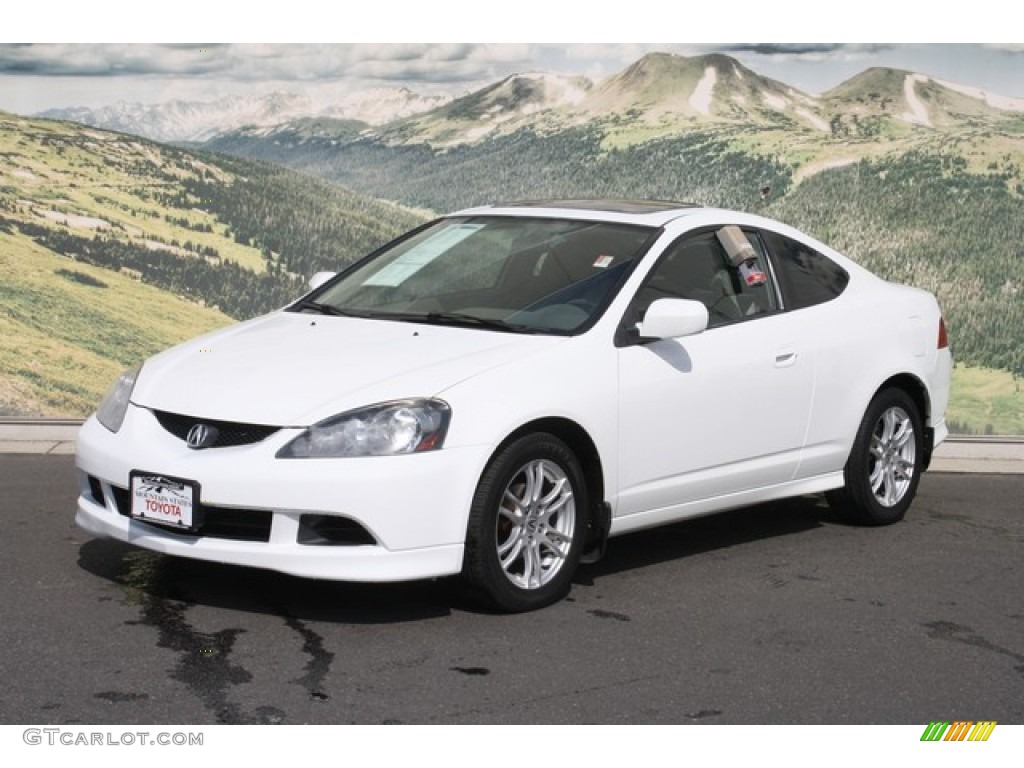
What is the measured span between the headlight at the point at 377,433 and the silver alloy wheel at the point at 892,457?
289 cm

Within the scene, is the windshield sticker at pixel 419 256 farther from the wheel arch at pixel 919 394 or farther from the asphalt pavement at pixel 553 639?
the wheel arch at pixel 919 394

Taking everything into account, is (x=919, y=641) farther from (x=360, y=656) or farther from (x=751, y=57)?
(x=751, y=57)

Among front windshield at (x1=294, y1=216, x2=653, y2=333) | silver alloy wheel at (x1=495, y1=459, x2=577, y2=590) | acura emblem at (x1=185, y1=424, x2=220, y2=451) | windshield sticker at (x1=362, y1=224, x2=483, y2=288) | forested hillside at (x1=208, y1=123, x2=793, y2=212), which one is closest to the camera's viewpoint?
acura emblem at (x1=185, y1=424, x2=220, y2=451)

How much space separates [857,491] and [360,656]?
10.5 feet

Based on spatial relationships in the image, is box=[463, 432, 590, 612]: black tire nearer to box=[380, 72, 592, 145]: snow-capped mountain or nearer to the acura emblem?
the acura emblem

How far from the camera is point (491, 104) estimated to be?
1334 cm

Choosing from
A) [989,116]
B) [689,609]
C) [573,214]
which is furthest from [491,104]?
[689,609]

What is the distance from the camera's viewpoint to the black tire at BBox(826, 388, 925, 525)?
26.9ft

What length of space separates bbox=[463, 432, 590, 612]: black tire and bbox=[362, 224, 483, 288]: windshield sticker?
5.03 ft

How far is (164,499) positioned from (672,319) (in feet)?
6.90

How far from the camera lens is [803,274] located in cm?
808

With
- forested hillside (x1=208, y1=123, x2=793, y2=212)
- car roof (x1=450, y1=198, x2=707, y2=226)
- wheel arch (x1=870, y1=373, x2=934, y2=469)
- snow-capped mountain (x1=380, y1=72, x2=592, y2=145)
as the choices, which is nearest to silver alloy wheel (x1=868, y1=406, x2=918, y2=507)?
wheel arch (x1=870, y1=373, x2=934, y2=469)

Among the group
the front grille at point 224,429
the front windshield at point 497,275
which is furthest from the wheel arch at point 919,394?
the front grille at point 224,429

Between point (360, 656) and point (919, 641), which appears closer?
point (360, 656)
